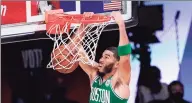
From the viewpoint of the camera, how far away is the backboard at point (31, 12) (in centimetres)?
296

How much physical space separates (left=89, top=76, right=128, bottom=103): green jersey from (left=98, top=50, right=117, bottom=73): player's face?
77 mm

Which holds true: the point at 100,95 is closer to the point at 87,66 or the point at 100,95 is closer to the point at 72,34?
the point at 87,66

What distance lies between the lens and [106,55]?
9.68 feet

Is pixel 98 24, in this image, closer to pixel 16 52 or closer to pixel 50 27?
pixel 50 27

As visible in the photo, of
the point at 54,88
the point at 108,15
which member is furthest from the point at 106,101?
the point at 108,15

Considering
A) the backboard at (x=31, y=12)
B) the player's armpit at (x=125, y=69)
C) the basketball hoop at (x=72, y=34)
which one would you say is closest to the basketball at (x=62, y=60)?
the basketball hoop at (x=72, y=34)

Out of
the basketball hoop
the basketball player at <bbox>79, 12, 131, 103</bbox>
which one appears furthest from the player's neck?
the basketball hoop

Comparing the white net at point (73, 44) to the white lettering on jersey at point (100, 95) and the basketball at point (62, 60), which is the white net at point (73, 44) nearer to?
the basketball at point (62, 60)

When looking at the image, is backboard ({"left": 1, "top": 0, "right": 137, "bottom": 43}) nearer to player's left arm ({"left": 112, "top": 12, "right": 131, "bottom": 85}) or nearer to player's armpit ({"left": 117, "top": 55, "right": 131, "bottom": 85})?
player's left arm ({"left": 112, "top": 12, "right": 131, "bottom": 85})

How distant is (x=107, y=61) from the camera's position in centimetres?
296

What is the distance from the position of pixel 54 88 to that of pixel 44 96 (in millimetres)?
84

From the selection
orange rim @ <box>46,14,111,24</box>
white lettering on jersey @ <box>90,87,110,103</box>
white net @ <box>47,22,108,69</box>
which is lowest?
white lettering on jersey @ <box>90,87,110,103</box>

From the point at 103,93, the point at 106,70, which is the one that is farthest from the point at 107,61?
the point at 103,93

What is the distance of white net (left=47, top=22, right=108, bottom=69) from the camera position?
2939 mm
